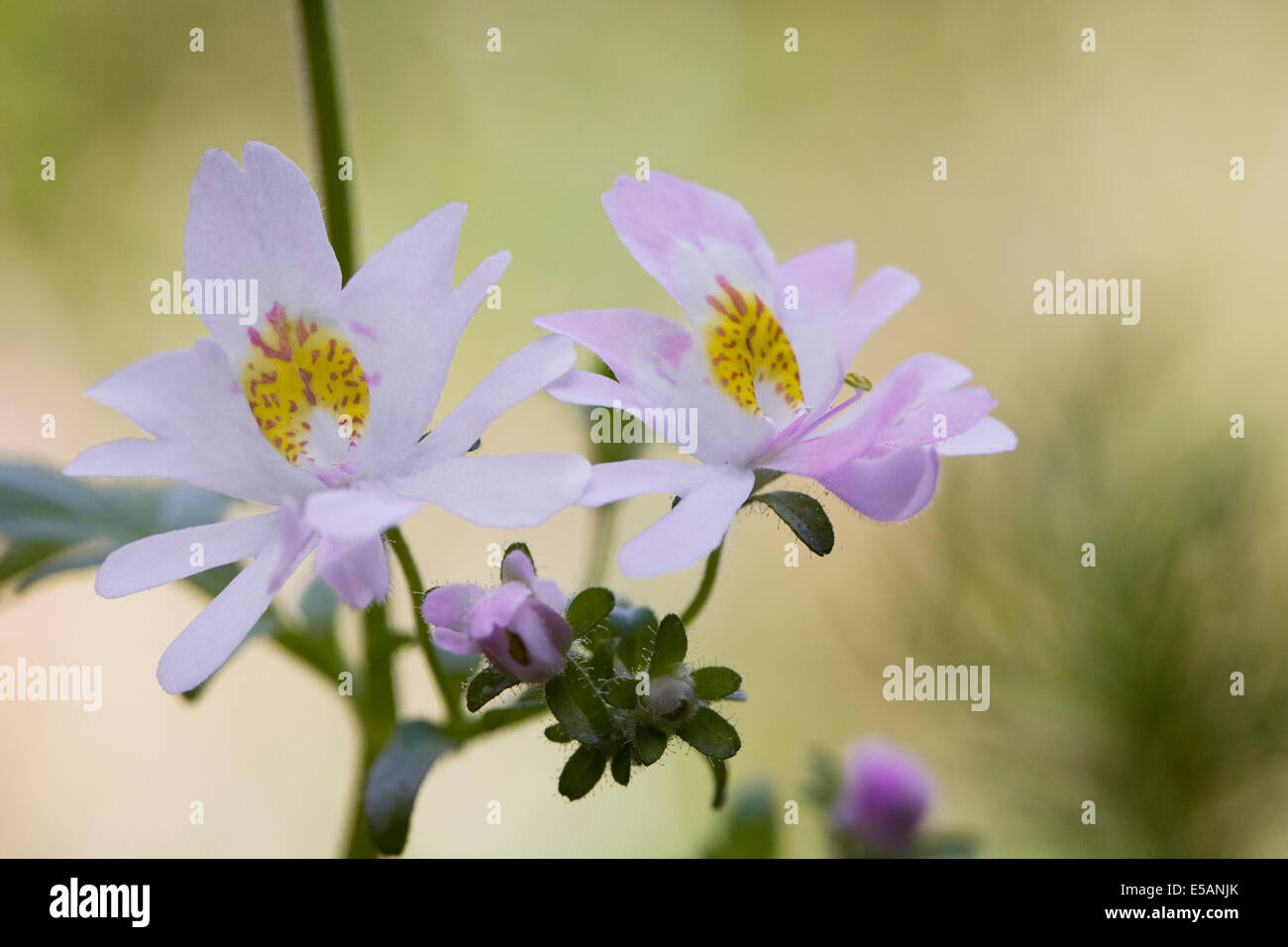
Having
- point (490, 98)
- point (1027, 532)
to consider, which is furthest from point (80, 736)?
point (1027, 532)

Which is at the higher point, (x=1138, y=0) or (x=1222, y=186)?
(x=1138, y=0)

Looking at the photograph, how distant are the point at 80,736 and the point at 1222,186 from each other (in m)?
2.69

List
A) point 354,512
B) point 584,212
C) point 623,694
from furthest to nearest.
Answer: point 584,212
point 623,694
point 354,512

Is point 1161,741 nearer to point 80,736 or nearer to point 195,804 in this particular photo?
point 195,804

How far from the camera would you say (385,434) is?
665 millimetres

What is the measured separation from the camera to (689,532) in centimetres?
61

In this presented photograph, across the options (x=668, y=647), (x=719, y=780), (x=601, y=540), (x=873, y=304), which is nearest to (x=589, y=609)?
(x=668, y=647)

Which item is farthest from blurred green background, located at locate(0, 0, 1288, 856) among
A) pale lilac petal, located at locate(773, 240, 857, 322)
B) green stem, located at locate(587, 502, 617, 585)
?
pale lilac petal, located at locate(773, 240, 857, 322)

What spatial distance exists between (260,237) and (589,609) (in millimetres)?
283

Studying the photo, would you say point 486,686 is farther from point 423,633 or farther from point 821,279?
point 821,279

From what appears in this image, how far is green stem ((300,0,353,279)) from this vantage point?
0.89 m

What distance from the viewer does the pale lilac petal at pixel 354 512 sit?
1.81 ft

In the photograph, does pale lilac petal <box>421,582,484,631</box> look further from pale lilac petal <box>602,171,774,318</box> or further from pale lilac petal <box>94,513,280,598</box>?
pale lilac petal <box>602,171,774,318</box>

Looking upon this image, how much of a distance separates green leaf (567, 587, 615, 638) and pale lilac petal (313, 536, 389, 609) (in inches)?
4.8
